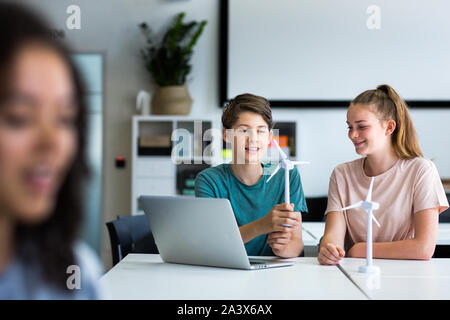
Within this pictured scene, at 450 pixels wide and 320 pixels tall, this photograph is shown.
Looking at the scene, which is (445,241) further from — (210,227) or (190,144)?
(190,144)

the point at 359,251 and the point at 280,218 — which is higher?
the point at 280,218

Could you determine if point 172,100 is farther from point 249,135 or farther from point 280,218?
point 280,218

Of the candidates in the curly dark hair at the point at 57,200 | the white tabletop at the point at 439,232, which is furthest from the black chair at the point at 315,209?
the curly dark hair at the point at 57,200

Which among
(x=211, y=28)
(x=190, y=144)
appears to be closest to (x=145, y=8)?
(x=211, y=28)

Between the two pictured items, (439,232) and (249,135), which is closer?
(249,135)

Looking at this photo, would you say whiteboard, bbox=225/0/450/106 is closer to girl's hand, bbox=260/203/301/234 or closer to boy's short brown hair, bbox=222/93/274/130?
boy's short brown hair, bbox=222/93/274/130

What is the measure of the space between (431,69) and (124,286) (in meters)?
4.07

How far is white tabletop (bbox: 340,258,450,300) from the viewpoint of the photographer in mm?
1233

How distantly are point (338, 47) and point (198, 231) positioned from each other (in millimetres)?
3513

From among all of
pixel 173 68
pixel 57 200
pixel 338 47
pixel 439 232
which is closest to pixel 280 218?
pixel 57 200

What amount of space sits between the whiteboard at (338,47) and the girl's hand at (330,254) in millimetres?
3071

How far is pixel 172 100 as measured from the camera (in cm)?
442

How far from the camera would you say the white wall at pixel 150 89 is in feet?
15.1

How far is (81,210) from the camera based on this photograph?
0.35 meters
